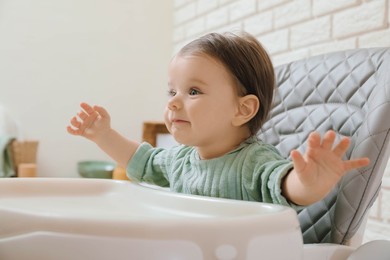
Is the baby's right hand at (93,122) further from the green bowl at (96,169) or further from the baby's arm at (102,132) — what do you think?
the green bowl at (96,169)

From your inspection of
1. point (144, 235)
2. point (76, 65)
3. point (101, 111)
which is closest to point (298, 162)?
point (144, 235)

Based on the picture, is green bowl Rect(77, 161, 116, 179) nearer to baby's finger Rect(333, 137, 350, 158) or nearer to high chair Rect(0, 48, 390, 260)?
high chair Rect(0, 48, 390, 260)

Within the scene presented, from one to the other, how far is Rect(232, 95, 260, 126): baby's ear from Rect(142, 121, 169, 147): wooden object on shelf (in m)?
1.61

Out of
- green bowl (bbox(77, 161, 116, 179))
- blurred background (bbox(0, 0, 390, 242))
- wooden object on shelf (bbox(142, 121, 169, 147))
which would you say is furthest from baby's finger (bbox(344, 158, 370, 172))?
green bowl (bbox(77, 161, 116, 179))

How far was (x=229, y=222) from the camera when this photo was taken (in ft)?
1.54

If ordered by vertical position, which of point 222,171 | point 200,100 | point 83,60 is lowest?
point 222,171

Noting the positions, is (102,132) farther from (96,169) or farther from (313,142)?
(96,169)

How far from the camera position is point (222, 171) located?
0.81m

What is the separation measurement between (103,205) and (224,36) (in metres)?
0.36

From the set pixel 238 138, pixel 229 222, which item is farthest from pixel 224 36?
pixel 229 222

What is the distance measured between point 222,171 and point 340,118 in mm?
240

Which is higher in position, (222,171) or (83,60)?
(83,60)

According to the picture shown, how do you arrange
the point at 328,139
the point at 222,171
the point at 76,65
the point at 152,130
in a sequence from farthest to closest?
the point at 76,65
the point at 152,130
the point at 222,171
the point at 328,139

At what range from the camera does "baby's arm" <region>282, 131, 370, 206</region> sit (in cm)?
56
